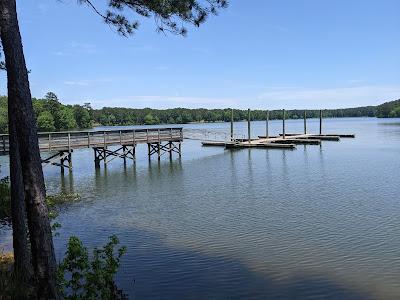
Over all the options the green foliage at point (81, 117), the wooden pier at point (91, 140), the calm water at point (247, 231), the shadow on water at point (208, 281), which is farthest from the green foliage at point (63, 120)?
the shadow on water at point (208, 281)

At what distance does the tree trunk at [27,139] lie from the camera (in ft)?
21.0

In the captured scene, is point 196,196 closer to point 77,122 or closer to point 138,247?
point 138,247

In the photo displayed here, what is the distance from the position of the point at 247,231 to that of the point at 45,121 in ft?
299

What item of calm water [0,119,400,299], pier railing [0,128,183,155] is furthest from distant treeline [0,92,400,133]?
calm water [0,119,400,299]

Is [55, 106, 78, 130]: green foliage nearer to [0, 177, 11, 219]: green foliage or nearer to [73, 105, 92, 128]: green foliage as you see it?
[73, 105, 92, 128]: green foliage

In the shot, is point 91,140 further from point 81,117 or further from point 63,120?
point 81,117

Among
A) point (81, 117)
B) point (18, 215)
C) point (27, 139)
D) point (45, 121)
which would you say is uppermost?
point (81, 117)

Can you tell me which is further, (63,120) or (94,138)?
(63,120)

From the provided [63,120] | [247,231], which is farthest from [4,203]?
[63,120]

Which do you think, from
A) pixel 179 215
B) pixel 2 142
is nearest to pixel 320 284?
pixel 179 215

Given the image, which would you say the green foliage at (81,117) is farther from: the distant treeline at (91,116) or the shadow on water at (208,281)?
the shadow on water at (208,281)

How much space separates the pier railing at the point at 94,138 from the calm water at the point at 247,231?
2.45m

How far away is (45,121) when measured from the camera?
323 ft

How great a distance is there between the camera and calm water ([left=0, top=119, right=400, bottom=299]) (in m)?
10.5
